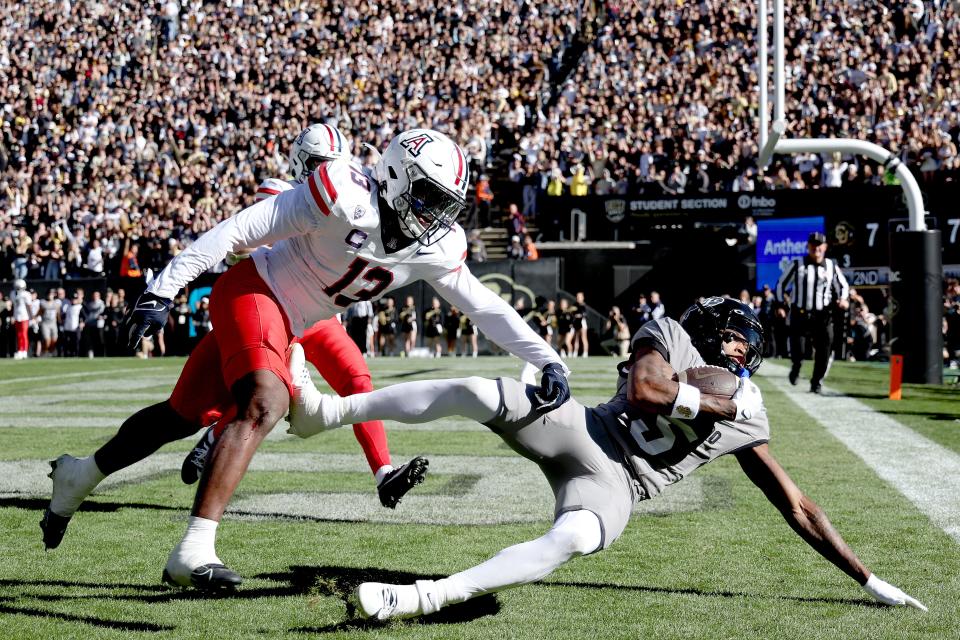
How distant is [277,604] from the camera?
10.5 ft

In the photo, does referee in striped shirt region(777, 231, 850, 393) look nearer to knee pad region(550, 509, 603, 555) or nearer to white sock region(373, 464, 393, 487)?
white sock region(373, 464, 393, 487)

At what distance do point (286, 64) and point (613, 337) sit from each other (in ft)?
39.8

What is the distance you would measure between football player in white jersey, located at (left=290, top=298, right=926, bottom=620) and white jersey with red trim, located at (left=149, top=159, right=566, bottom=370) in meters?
0.34

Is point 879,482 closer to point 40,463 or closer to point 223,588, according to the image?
point 223,588

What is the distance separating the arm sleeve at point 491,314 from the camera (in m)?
3.74

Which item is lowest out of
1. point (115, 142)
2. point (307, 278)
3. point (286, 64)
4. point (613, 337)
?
point (613, 337)

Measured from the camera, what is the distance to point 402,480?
12.6 ft

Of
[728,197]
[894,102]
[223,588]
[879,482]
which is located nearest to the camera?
[223,588]

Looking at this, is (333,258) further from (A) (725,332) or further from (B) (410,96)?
(B) (410,96)

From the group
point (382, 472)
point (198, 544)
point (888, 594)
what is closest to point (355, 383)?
point (382, 472)

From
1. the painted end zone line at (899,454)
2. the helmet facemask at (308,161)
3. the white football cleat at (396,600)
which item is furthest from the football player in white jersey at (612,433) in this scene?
the helmet facemask at (308,161)

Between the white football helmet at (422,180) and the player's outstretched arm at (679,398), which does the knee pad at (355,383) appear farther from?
the player's outstretched arm at (679,398)

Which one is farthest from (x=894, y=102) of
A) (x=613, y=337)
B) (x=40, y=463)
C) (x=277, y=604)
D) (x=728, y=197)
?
(x=277, y=604)

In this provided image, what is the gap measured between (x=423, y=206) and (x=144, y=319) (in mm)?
959
